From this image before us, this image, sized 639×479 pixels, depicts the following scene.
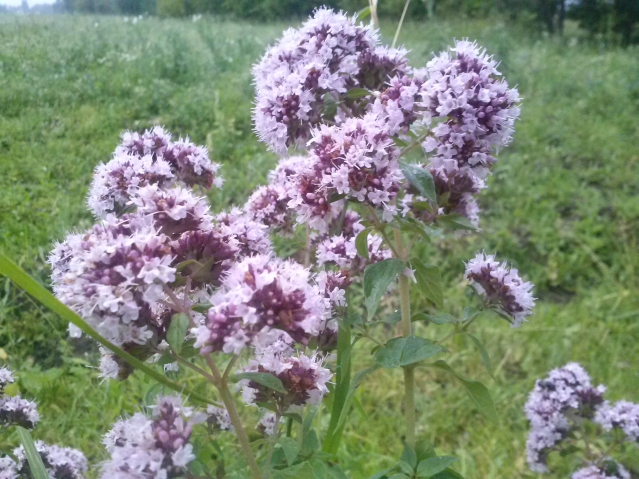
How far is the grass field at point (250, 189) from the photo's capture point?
1.53 metres

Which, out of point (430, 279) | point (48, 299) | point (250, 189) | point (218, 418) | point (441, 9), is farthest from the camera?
point (441, 9)

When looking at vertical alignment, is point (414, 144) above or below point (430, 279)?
above

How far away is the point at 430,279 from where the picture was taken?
1.05 metres

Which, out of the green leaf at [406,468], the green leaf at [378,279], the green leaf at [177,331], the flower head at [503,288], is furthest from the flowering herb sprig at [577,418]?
the green leaf at [177,331]

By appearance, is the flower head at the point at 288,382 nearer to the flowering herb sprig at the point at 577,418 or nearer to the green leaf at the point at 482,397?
the green leaf at the point at 482,397

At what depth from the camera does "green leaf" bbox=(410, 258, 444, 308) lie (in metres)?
1.05

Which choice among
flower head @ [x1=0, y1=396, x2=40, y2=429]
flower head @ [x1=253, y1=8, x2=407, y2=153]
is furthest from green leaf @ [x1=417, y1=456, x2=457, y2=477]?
flower head @ [x1=0, y1=396, x2=40, y2=429]

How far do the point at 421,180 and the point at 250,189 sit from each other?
134 cm

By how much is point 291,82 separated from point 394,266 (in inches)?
14.2

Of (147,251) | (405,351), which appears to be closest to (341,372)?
(405,351)

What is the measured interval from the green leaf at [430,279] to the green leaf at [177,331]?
0.43m

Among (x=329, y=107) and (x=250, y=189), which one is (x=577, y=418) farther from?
(x=250, y=189)

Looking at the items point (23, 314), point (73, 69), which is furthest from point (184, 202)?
point (73, 69)

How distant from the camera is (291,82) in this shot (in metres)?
1.06
